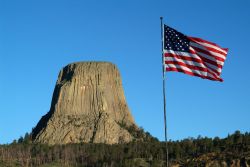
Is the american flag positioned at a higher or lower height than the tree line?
lower

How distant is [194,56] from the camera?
40781 mm

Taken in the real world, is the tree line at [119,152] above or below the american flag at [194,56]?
above

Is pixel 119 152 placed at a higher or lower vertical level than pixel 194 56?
higher

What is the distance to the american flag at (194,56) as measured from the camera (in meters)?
40.3

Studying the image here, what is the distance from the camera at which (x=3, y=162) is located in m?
176

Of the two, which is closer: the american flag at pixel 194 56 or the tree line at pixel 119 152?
the american flag at pixel 194 56

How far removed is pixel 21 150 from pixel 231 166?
2530 inches

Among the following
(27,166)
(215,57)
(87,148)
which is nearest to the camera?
(215,57)

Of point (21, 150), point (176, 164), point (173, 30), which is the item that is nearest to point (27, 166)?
point (21, 150)

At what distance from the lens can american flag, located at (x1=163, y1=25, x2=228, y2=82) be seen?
40.3 metres

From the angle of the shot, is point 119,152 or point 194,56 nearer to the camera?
point 194,56

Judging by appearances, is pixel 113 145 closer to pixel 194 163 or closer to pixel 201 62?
pixel 194 163

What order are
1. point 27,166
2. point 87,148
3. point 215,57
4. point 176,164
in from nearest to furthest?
point 215,57, point 176,164, point 27,166, point 87,148

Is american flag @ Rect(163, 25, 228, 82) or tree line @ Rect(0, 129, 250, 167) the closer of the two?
Answer: american flag @ Rect(163, 25, 228, 82)
